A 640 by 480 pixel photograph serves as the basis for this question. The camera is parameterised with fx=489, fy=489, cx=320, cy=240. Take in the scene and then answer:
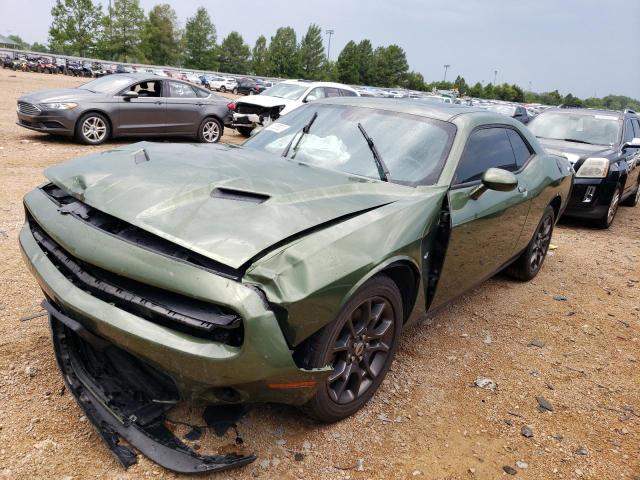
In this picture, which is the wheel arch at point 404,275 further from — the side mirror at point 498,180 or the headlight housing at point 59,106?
the headlight housing at point 59,106

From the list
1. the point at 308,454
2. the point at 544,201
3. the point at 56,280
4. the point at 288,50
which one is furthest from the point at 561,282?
the point at 288,50

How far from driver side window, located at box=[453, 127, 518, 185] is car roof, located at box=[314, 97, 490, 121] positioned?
198 millimetres

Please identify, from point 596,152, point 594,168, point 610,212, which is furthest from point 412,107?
point 610,212

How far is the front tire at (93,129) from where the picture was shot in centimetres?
926

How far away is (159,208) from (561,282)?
4286mm

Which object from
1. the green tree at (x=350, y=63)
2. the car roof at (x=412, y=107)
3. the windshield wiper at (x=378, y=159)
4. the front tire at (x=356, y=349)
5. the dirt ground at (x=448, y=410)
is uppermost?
the green tree at (x=350, y=63)

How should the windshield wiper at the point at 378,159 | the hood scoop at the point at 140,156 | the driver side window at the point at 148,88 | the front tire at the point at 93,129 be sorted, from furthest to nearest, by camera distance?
the driver side window at the point at 148,88, the front tire at the point at 93,129, the windshield wiper at the point at 378,159, the hood scoop at the point at 140,156

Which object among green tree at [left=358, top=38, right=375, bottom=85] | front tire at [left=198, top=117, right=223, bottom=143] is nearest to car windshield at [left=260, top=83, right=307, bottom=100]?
front tire at [left=198, top=117, right=223, bottom=143]

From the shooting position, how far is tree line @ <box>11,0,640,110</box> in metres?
66.9

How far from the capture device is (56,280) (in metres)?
2.22

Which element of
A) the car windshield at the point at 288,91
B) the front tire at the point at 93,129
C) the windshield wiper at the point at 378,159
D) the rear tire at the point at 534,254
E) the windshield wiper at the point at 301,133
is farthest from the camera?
the car windshield at the point at 288,91

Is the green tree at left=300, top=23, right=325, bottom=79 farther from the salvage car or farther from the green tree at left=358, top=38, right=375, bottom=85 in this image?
the salvage car

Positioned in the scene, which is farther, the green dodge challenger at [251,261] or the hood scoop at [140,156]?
the hood scoop at [140,156]

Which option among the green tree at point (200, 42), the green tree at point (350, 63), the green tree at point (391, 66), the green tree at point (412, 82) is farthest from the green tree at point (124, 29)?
the green tree at point (412, 82)
